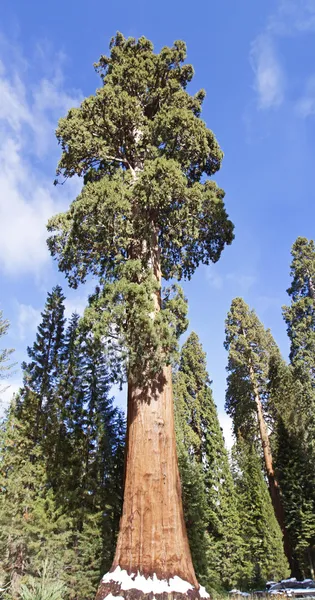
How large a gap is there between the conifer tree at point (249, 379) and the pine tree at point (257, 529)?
36.2 inches

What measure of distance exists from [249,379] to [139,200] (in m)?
19.0

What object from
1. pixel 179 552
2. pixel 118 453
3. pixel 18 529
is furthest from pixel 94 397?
pixel 179 552

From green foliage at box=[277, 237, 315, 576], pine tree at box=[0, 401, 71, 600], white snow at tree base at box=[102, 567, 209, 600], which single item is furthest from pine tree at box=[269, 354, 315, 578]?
white snow at tree base at box=[102, 567, 209, 600]

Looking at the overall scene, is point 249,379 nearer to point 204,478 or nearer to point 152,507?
point 204,478

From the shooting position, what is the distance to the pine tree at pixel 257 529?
20.6 metres

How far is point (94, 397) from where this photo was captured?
18.3m

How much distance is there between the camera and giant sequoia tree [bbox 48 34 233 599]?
19.7ft

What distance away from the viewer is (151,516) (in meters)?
5.93

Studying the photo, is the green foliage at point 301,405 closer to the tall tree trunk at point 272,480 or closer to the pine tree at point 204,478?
the tall tree trunk at point 272,480

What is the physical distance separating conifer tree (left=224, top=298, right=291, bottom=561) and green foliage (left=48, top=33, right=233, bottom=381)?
15.8m

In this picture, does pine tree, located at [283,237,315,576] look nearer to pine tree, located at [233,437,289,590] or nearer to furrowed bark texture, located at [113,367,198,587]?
pine tree, located at [233,437,289,590]

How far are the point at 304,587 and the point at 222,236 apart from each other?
17429mm

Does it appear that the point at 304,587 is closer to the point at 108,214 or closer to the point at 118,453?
the point at 118,453

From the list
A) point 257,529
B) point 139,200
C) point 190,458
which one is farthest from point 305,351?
point 139,200
